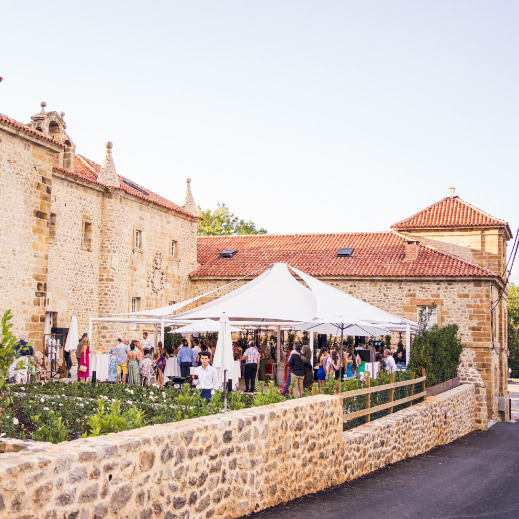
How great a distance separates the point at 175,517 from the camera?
205 inches

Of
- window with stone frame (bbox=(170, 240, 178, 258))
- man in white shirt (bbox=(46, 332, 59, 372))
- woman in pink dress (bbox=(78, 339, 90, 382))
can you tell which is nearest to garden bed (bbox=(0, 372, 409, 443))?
→ woman in pink dress (bbox=(78, 339, 90, 382))

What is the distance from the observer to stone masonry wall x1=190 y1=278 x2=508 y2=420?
2622 cm

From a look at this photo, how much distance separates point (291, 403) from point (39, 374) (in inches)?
444

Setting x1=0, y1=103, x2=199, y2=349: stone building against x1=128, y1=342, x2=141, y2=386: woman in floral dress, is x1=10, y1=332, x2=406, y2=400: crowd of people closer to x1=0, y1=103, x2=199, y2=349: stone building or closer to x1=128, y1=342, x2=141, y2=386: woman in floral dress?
x1=128, y1=342, x2=141, y2=386: woman in floral dress

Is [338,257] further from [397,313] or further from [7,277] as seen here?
[7,277]

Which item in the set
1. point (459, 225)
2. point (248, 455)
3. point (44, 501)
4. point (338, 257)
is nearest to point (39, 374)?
point (248, 455)

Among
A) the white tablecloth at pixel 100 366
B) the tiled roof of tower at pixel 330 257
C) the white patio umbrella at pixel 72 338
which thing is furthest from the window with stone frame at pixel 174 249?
the white tablecloth at pixel 100 366

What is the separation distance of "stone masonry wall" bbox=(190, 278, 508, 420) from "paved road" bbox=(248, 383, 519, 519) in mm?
13466

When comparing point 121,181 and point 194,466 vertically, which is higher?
point 121,181

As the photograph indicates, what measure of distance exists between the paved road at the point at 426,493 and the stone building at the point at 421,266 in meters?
11.4

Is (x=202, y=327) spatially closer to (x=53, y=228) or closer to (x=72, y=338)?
(x=72, y=338)

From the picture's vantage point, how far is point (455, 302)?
26516 mm

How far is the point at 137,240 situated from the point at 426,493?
62.0 ft

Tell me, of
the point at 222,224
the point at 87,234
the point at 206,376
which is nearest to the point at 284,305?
the point at 206,376
